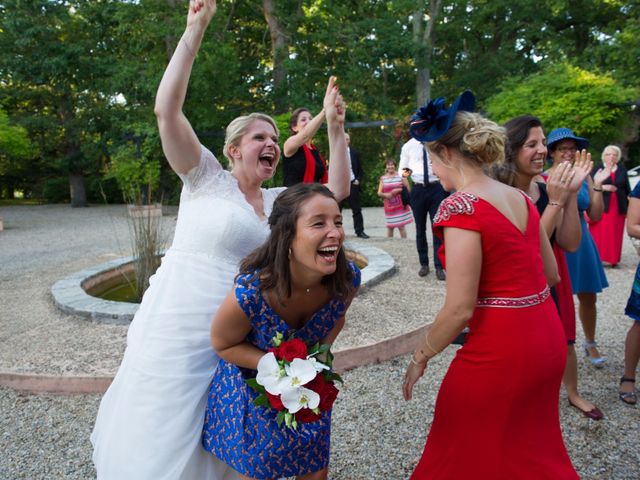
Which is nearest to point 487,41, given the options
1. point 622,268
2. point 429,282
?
point 622,268

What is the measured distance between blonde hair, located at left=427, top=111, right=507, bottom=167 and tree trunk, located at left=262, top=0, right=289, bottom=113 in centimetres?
1498

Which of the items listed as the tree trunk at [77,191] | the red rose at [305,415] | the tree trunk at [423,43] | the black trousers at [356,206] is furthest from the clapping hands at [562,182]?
the tree trunk at [77,191]

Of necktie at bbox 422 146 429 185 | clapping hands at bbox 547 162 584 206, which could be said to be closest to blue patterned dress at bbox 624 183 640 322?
clapping hands at bbox 547 162 584 206

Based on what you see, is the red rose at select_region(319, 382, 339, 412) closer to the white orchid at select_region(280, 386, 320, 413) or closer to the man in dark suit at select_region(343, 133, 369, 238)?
the white orchid at select_region(280, 386, 320, 413)

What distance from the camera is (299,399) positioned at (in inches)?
62.0

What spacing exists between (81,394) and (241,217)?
2.19 meters

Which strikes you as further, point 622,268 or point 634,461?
point 622,268

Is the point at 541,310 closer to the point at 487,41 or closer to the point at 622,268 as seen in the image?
the point at 622,268

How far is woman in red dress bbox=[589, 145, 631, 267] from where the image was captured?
22.4 feet

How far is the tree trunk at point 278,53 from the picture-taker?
16.2 meters

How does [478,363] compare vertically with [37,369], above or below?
above

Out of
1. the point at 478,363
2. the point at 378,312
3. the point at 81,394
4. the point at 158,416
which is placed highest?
the point at 478,363

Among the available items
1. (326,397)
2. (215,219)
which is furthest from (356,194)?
(326,397)

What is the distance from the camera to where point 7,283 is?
21.6 feet
